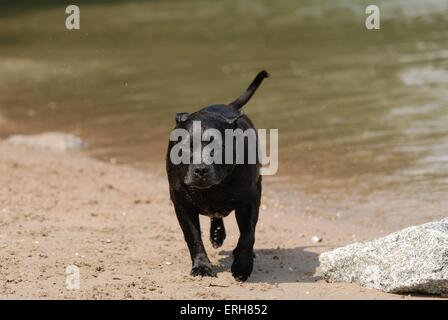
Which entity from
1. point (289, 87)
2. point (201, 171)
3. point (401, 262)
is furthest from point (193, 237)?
point (289, 87)

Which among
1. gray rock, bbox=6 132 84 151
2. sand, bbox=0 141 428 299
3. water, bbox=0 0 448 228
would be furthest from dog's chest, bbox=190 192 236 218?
gray rock, bbox=6 132 84 151

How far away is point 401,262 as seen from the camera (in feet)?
21.4

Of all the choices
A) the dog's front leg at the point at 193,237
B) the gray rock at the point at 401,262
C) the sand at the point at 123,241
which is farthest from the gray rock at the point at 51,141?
the gray rock at the point at 401,262

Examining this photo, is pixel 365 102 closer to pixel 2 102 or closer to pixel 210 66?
pixel 210 66

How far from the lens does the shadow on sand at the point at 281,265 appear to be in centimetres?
731

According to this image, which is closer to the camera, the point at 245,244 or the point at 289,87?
the point at 245,244

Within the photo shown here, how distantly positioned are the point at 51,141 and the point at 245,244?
6.45m

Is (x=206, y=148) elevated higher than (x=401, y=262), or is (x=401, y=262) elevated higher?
(x=206, y=148)

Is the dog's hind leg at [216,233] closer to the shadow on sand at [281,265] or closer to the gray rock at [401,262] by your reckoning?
the shadow on sand at [281,265]

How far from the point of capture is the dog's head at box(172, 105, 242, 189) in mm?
6738

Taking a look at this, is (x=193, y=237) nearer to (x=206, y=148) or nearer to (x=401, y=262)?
(x=206, y=148)

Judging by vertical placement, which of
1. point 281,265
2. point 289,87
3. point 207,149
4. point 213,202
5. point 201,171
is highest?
point 207,149

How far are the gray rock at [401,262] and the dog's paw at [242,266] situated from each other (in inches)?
21.6
